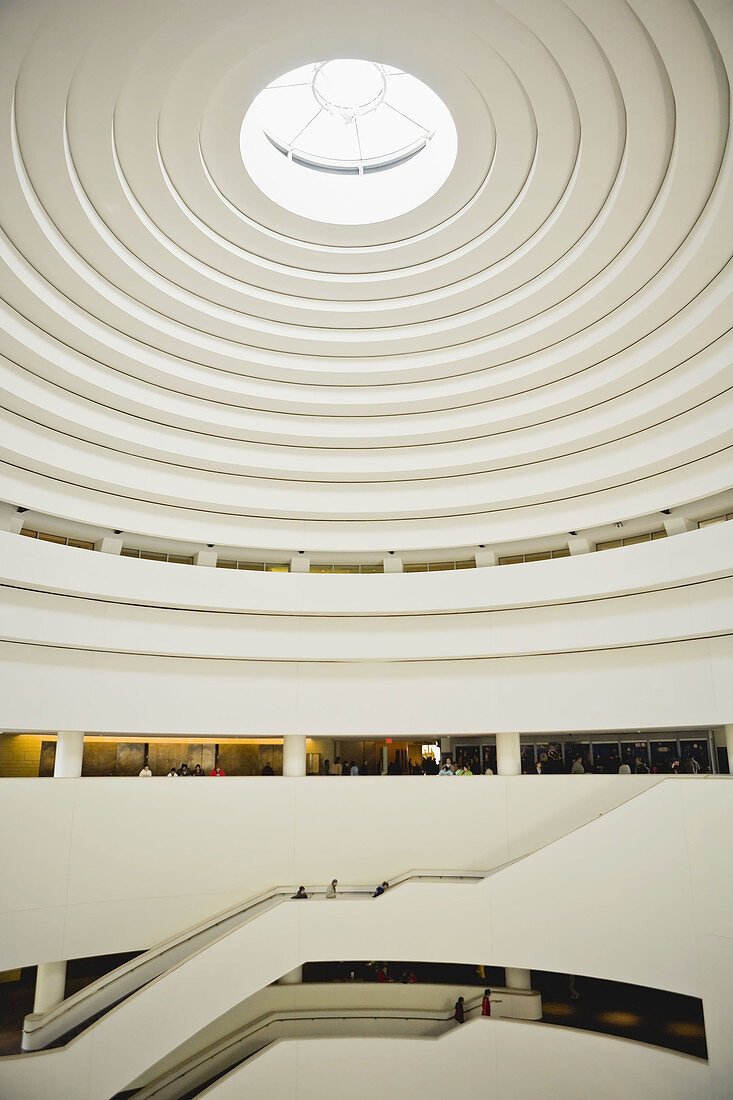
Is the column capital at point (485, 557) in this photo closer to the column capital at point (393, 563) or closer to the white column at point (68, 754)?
the column capital at point (393, 563)

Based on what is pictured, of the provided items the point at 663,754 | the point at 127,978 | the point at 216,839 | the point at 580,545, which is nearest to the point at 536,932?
the point at 663,754

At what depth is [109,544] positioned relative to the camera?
79.7ft

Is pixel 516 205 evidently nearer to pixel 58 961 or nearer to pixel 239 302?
pixel 239 302

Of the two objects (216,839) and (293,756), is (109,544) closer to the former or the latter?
(293,756)

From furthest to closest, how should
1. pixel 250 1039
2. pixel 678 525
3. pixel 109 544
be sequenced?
1. pixel 109 544
2. pixel 678 525
3. pixel 250 1039

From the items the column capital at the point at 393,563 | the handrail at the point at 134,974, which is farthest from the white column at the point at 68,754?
the column capital at the point at 393,563

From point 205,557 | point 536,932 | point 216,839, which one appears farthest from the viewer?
point 205,557

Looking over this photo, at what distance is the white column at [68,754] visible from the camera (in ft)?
74.3

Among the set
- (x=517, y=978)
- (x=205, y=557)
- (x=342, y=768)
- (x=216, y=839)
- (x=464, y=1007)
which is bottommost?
(x=464, y=1007)

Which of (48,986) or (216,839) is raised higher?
(216,839)

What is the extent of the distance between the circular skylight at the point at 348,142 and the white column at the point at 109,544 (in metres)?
11.4

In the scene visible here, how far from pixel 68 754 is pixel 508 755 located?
13.9 meters

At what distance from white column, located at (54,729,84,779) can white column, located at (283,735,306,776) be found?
6.58 meters

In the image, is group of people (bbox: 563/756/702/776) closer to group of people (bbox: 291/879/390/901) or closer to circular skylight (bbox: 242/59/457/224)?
group of people (bbox: 291/879/390/901)
